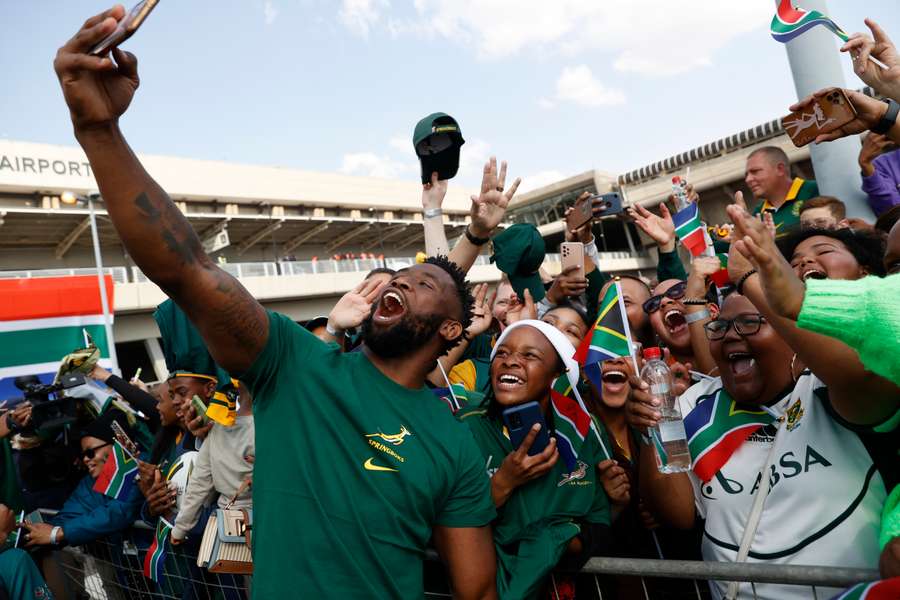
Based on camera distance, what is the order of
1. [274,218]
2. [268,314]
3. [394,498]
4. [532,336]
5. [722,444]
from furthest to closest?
[274,218], [532,336], [722,444], [268,314], [394,498]

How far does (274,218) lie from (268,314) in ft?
108

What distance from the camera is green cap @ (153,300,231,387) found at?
11.8 ft

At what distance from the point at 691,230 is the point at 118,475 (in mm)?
4134

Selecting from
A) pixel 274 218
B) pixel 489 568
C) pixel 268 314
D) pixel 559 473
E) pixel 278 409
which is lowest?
pixel 489 568

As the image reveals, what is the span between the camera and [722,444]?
224 cm

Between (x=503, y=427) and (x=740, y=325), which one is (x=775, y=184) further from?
(x=503, y=427)

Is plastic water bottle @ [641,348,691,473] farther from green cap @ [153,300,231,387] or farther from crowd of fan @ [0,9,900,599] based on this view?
green cap @ [153,300,231,387]

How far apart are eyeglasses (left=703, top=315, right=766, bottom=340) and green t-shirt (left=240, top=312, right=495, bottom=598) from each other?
1114mm

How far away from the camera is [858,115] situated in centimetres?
257

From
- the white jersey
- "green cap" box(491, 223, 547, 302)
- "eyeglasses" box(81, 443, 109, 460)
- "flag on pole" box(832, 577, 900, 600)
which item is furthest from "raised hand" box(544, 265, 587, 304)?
"eyeglasses" box(81, 443, 109, 460)

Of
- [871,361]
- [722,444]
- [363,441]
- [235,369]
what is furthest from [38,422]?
[871,361]

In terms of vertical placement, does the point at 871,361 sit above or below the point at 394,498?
above

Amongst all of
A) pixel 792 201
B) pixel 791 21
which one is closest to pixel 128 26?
pixel 791 21

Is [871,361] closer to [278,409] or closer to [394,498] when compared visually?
[394,498]
